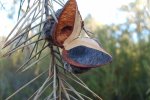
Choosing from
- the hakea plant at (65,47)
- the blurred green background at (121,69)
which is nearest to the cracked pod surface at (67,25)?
the hakea plant at (65,47)

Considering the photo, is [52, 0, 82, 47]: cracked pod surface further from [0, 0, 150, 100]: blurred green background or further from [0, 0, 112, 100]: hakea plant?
[0, 0, 150, 100]: blurred green background

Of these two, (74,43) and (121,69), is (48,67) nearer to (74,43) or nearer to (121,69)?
(74,43)

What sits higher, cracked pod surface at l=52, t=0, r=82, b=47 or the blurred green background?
cracked pod surface at l=52, t=0, r=82, b=47

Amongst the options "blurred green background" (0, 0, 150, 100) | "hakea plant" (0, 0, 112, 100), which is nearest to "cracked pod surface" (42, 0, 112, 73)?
"hakea plant" (0, 0, 112, 100)

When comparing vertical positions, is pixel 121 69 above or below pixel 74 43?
below

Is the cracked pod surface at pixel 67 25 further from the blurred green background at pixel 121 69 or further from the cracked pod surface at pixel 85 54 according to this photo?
the blurred green background at pixel 121 69

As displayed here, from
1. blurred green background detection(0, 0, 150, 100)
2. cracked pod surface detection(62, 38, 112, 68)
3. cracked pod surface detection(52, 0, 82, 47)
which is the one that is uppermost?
cracked pod surface detection(52, 0, 82, 47)

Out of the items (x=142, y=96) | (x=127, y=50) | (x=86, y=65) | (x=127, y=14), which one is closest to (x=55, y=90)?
(x=86, y=65)

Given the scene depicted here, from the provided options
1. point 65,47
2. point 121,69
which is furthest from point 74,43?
point 121,69

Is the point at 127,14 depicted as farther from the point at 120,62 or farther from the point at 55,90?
the point at 55,90
